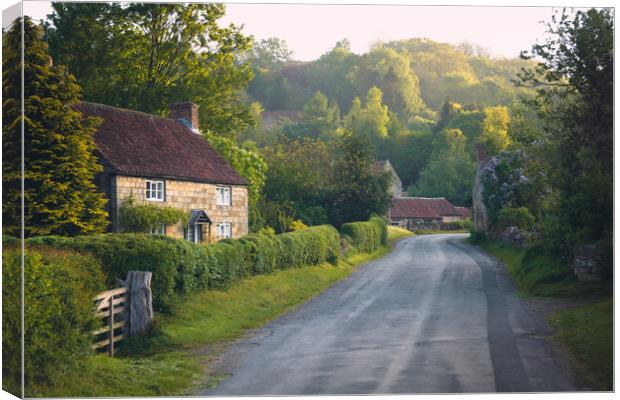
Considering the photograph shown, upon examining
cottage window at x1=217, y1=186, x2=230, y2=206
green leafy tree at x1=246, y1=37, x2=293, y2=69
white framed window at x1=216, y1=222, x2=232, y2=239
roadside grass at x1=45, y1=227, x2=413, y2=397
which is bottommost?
roadside grass at x1=45, y1=227, x2=413, y2=397

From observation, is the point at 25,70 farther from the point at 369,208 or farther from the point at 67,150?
the point at 369,208

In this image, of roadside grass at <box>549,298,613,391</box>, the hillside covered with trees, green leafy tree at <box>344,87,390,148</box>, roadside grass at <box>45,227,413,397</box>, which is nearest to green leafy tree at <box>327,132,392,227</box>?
roadside grass at <box>45,227,413,397</box>

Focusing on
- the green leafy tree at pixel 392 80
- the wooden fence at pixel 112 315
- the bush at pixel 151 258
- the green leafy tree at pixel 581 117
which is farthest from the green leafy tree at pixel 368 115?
the wooden fence at pixel 112 315

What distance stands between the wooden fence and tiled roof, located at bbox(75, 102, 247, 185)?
577 cm

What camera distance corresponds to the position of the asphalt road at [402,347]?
13.7 metres

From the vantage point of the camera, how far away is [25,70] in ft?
45.7

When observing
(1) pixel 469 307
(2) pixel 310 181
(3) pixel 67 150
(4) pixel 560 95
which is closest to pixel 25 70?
(3) pixel 67 150

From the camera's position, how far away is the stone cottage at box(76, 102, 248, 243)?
28484 millimetres

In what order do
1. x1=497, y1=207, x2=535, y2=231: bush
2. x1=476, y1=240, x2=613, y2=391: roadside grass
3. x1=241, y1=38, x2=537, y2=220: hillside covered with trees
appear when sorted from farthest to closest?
x1=497, y1=207, x2=535, y2=231: bush, x1=241, y1=38, x2=537, y2=220: hillside covered with trees, x1=476, y1=240, x2=613, y2=391: roadside grass

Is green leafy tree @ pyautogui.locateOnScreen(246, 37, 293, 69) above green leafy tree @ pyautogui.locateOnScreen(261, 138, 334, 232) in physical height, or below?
above

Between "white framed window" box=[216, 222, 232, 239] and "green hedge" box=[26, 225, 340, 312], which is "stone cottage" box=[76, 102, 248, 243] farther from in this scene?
"green hedge" box=[26, 225, 340, 312]

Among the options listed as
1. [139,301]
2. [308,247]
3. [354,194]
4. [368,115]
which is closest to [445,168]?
[308,247]

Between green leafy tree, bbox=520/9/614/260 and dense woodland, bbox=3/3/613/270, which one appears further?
green leafy tree, bbox=520/9/614/260

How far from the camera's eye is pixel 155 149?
35.3 meters
